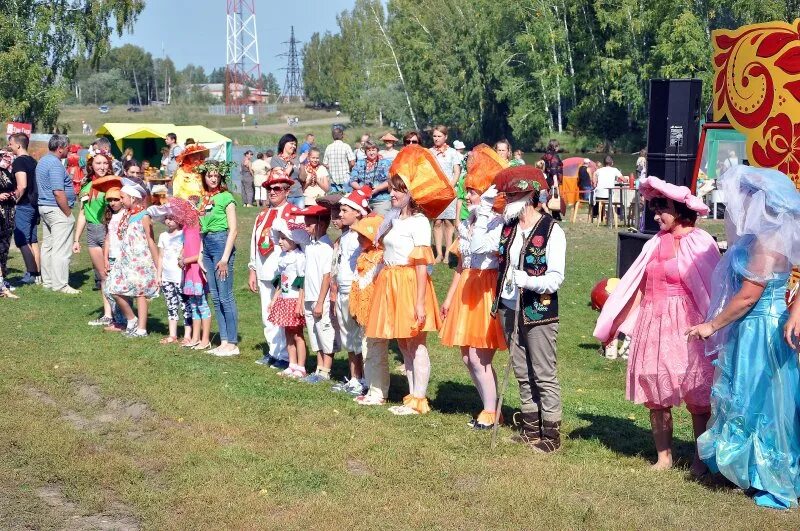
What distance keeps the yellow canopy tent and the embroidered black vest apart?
2696 cm

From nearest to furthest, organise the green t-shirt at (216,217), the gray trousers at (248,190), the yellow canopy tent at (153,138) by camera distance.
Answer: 1. the green t-shirt at (216,217)
2. the gray trousers at (248,190)
3. the yellow canopy tent at (153,138)

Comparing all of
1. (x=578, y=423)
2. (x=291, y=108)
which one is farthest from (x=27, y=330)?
(x=291, y=108)

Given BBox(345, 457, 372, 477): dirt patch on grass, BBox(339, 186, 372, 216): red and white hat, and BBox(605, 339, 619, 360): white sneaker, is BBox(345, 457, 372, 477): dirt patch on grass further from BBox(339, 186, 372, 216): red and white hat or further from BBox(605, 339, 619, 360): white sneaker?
A: BBox(605, 339, 619, 360): white sneaker

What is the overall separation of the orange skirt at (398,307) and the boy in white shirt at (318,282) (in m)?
1.08

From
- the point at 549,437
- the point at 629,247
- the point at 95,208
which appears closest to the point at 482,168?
the point at 549,437

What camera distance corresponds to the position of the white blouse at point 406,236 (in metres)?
7.79

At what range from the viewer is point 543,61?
5975 centimetres

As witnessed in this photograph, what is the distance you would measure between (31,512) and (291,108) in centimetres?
13779

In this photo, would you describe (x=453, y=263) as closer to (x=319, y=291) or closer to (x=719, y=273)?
(x=319, y=291)

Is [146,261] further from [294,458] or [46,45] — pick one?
[46,45]

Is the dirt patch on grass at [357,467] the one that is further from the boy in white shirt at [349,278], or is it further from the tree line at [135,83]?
the tree line at [135,83]

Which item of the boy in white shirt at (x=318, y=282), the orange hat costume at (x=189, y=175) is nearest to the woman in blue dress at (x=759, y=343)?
the boy in white shirt at (x=318, y=282)

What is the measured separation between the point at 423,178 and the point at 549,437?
2.24 m

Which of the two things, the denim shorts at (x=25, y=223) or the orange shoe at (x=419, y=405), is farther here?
the denim shorts at (x=25, y=223)
